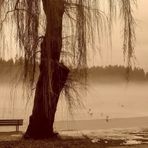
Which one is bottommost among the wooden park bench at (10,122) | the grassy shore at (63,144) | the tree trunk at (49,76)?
the grassy shore at (63,144)

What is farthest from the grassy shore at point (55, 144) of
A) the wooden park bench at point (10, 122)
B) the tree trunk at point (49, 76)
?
the wooden park bench at point (10, 122)

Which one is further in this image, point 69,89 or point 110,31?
point 69,89

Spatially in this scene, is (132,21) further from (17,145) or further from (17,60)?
(17,145)

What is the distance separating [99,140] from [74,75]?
2.11 m

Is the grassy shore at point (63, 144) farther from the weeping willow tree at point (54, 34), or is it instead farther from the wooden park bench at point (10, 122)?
the wooden park bench at point (10, 122)

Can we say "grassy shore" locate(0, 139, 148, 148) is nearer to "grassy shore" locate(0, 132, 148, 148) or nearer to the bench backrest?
"grassy shore" locate(0, 132, 148, 148)

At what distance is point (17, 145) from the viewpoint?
511 inches

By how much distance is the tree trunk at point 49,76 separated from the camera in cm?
1277

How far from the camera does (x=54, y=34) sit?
13156mm

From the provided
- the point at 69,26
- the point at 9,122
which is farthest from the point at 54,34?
the point at 9,122

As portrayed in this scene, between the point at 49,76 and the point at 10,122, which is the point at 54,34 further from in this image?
the point at 10,122

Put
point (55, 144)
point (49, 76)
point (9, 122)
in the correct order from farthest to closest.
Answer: point (9, 122) < point (55, 144) < point (49, 76)

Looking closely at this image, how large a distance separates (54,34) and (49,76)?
1131mm

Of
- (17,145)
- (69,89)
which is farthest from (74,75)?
(17,145)
